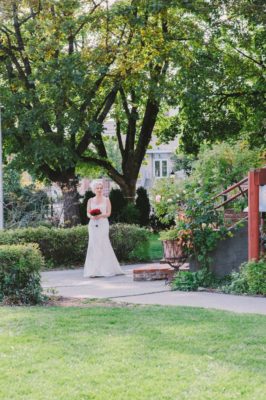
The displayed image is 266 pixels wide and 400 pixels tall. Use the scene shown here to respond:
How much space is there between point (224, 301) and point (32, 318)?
3113 mm

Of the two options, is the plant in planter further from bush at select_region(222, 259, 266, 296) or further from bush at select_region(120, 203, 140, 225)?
bush at select_region(120, 203, 140, 225)

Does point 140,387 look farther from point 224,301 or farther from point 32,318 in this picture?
point 224,301

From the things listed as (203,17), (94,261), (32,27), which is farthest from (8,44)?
(94,261)

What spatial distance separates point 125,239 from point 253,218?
6661mm

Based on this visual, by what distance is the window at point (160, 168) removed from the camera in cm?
6222

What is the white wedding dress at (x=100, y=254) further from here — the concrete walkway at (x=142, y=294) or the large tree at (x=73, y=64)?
the large tree at (x=73, y=64)

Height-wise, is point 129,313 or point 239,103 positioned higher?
point 239,103

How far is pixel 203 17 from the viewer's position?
2342 cm

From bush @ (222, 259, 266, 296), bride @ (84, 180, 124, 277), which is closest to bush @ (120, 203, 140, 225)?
bride @ (84, 180, 124, 277)

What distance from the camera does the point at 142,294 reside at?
11.6m

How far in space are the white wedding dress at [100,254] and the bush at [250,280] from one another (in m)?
3.86

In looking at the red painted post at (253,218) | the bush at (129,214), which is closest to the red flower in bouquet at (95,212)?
the red painted post at (253,218)

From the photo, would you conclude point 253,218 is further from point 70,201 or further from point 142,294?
point 70,201

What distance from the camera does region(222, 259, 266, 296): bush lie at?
11.0 m
